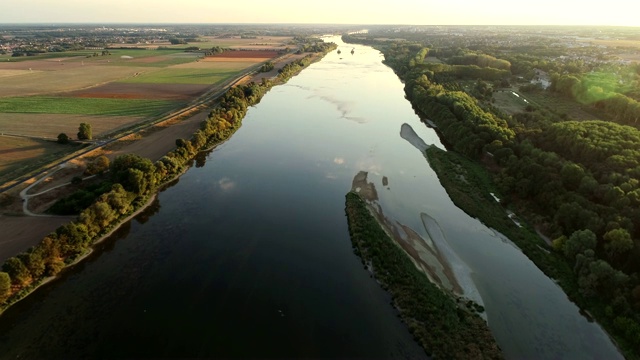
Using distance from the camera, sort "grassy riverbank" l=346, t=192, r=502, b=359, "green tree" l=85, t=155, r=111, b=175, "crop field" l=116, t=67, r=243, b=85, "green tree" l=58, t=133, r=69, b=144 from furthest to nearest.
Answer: "crop field" l=116, t=67, r=243, b=85 → "green tree" l=58, t=133, r=69, b=144 → "green tree" l=85, t=155, r=111, b=175 → "grassy riverbank" l=346, t=192, r=502, b=359

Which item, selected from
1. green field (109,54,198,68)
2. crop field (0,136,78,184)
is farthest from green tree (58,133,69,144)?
green field (109,54,198,68)

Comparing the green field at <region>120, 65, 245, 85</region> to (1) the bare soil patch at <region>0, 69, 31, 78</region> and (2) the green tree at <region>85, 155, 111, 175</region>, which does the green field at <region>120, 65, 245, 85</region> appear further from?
(2) the green tree at <region>85, 155, 111, 175</region>

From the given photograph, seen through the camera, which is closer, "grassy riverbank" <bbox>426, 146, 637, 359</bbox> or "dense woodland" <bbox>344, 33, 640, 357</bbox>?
"grassy riverbank" <bbox>426, 146, 637, 359</bbox>

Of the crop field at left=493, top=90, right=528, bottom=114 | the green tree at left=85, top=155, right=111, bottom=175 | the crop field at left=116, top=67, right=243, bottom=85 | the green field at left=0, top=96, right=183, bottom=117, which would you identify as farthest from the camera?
the crop field at left=116, top=67, right=243, bottom=85

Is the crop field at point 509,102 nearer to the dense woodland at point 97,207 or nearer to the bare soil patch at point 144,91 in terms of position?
the dense woodland at point 97,207

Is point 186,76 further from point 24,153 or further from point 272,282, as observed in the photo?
point 272,282

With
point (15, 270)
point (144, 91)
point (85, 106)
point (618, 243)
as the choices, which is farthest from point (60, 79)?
point (618, 243)

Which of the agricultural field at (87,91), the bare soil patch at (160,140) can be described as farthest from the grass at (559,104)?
the agricultural field at (87,91)

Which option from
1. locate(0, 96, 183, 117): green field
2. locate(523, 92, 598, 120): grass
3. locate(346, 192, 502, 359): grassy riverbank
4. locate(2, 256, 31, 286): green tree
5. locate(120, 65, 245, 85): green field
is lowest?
locate(346, 192, 502, 359): grassy riverbank
